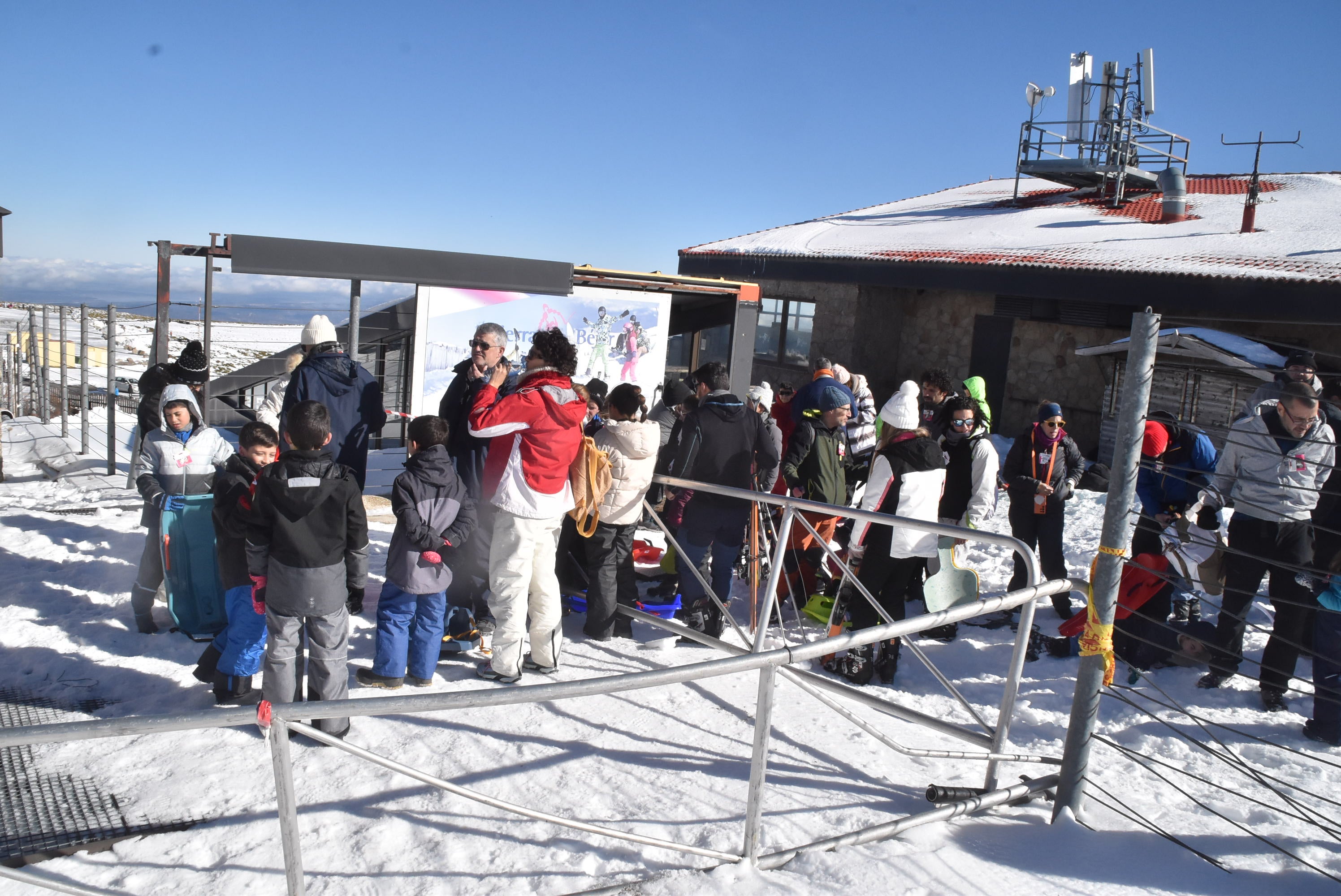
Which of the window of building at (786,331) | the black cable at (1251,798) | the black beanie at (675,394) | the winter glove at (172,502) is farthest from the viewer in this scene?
the window of building at (786,331)

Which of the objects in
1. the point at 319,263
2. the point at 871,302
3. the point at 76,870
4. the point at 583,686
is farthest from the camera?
the point at 871,302

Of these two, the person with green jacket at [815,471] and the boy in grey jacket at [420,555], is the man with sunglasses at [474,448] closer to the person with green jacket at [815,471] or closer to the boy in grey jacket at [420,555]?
the boy in grey jacket at [420,555]

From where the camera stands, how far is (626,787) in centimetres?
336

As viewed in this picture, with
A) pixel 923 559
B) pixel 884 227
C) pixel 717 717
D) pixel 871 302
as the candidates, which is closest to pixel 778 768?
pixel 717 717

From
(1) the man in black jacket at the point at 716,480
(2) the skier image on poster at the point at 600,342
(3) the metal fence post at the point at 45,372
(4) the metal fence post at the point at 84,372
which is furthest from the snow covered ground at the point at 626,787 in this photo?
(3) the metal fence post at the point at 45,372

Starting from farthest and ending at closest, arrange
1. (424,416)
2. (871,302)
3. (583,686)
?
(871,302)
(424,416)
(583,686)

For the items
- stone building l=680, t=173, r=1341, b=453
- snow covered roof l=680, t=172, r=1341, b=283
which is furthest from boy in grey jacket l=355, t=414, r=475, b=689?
snow covered roof l=680, t=172, r=1341, b=283

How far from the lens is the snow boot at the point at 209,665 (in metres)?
4.07

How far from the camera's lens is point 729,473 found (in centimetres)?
528

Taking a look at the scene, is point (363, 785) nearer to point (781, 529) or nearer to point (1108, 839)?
point (781, 529)

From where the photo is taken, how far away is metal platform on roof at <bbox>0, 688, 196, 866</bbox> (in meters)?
2.86

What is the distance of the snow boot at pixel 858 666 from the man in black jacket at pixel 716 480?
78 cm

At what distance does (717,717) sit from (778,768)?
20.2 inches

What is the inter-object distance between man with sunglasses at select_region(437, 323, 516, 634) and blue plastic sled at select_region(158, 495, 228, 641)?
1.20 m
